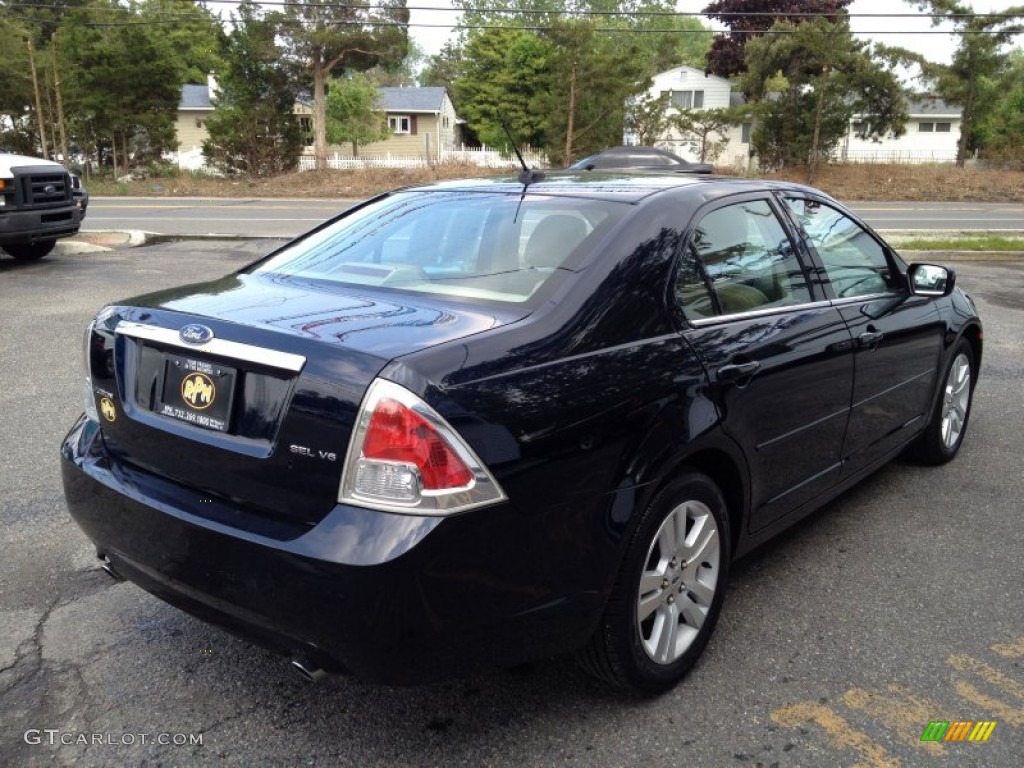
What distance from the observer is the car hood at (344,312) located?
7.61 ft

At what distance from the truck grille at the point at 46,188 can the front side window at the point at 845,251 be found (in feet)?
32.2

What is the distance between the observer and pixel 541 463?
2.27 metres

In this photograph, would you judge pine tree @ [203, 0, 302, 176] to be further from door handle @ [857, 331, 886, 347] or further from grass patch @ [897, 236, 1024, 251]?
door handle @ [857, 331, 886, 347]

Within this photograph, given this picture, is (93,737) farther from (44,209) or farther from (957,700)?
(44,209)

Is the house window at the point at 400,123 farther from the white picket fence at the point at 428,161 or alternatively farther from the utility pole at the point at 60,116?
the utility pole at the point at 60,116

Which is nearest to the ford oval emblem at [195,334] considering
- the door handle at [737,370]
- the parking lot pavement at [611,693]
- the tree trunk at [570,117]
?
the parking lot pavement at [611,693]

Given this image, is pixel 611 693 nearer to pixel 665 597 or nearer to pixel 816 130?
pixel 665 597

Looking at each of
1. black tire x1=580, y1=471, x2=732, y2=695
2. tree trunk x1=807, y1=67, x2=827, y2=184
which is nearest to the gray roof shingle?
tree trunk x1=807, y1=67, x2=827, y2=184

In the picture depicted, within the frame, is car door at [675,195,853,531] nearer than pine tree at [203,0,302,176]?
Yes

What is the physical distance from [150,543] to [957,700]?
8.25 feet

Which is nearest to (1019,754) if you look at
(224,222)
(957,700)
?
(957,700)

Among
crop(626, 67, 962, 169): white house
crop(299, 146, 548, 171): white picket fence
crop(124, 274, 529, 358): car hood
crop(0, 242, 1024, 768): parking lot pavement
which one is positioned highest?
crop(626, 67, 962, 169): white house

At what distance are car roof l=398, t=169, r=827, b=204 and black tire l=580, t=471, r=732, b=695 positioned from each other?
3.45 feet

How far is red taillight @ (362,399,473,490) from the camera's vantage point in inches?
83.5
